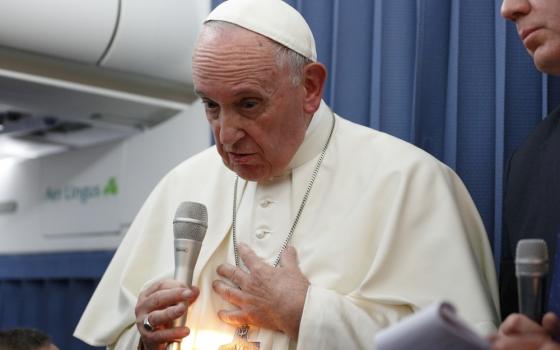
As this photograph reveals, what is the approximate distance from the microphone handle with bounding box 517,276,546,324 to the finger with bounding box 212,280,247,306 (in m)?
0.84

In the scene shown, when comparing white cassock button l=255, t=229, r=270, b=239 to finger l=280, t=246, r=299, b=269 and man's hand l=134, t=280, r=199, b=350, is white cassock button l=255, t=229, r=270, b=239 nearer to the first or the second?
finger l=280, t=246, r=299, b=269

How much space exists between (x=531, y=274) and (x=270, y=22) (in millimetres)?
1170

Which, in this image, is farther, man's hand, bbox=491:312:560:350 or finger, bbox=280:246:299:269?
finger, bbox=280:246:299:269

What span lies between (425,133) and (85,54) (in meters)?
1.66

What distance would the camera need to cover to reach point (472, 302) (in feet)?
8.02

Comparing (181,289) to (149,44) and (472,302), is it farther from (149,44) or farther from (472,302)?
(149,44)

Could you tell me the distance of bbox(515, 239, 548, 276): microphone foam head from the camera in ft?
6.22

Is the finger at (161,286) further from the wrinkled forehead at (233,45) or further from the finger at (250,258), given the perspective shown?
the wrinkled forehead at (233,45)

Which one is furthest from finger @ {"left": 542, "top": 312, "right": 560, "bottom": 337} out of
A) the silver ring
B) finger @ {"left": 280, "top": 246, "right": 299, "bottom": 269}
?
the silver ring

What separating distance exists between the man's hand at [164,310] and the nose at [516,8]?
1081 mm

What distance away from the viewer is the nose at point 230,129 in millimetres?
2615

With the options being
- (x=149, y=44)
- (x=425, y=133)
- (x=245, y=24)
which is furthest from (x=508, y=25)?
(x=149, y=44)

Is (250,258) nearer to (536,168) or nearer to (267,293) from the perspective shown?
(267,293)

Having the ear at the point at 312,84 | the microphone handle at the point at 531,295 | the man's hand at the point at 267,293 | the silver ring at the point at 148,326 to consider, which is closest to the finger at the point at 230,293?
the man's hand at the point at 267,293
